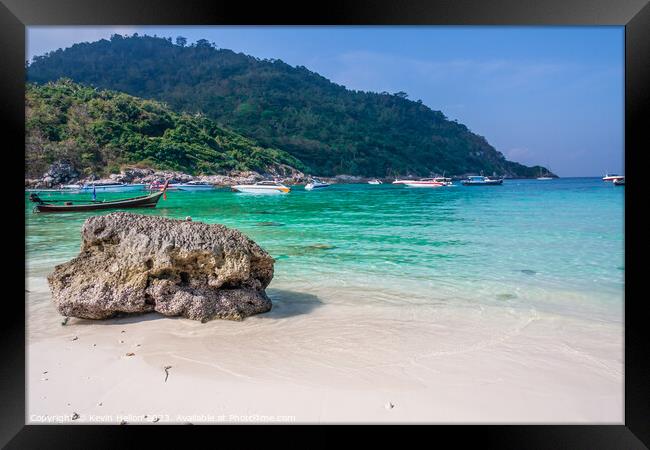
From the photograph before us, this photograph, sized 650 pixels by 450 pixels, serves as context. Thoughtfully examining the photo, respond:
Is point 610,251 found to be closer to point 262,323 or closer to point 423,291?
point 423,291

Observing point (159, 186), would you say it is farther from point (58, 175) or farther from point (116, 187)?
point (58, 175)

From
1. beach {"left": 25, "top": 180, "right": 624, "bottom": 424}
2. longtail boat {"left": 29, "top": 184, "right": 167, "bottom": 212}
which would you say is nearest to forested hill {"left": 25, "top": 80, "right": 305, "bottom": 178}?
longtail boat {"left": 29, "top": 184, "right": 167, "bottom": 212}

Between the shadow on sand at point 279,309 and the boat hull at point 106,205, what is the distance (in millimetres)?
12259

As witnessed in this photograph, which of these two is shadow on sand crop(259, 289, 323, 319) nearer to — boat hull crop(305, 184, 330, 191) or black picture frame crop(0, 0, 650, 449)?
black picture frame crop(0, 0, 650, 449)

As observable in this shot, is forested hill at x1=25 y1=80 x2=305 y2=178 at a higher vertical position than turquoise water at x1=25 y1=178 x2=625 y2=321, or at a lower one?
higher

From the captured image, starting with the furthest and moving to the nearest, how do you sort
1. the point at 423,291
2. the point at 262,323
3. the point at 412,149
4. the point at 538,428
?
the point at 412,149 → the point at 423,291 → the point at 262,323 → the point at 538,428

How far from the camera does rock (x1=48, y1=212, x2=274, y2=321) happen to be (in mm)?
3627

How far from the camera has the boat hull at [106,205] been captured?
15948 millimetres

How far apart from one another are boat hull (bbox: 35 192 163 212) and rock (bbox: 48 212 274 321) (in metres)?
12.3
